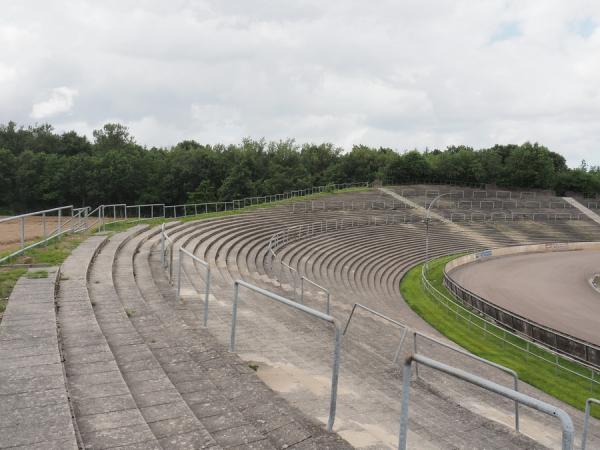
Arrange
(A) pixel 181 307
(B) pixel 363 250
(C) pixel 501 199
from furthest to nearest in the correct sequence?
(C) pixel 501 199 → (B) pixel 363 250 → (A) pixel 181 307

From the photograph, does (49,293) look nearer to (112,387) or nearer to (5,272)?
(5,272)

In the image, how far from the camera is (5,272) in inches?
367

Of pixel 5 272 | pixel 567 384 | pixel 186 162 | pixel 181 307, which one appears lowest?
pixel 567 384

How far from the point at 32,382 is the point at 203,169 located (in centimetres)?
6259

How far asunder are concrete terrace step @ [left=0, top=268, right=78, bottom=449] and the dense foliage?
177ft

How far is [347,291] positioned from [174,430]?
1874cm

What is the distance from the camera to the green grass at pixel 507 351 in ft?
45.7

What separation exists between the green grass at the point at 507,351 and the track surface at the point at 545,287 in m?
2.94

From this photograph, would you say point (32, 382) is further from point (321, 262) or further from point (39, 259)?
point (321, 262)

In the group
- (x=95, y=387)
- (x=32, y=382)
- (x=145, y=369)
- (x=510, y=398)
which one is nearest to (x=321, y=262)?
(x=145, y=369)

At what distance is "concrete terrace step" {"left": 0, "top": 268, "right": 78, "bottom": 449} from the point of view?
12.2 ft

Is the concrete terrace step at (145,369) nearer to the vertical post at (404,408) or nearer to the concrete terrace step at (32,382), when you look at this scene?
the concrete terrace step at (32,382)

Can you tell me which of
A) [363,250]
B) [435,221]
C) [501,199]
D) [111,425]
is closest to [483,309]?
[363,250]

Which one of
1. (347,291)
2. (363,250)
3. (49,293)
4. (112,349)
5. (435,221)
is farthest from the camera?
(435,221)
